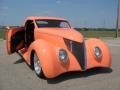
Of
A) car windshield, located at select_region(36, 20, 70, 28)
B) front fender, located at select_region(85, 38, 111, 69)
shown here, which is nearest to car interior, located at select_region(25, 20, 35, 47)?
car windshield, located at select_region(36, 20, 70, 28)

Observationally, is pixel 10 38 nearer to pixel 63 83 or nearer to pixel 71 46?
pixel 71 46

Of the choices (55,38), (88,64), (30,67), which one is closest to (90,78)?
(88,64)

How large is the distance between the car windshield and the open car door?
134 centimetres

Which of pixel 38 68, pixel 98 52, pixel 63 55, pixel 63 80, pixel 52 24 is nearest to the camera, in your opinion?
pixel 63 80

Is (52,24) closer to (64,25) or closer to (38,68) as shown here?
(64,25)

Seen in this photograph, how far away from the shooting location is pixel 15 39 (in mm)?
11352

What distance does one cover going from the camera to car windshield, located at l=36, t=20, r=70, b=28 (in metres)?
10.2

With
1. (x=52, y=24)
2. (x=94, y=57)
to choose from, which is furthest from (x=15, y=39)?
(x=94, y=57)

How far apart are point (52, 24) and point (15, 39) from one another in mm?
1863

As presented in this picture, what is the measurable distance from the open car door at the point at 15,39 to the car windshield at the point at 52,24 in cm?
134

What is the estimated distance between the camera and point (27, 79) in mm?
7801

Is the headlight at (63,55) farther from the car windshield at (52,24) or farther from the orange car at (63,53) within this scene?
the car windshield at (52,24)

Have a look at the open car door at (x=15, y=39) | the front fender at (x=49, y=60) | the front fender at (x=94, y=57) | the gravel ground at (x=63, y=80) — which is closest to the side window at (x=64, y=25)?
the open car door at (x=15, y=39)

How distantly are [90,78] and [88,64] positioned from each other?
519 mm
